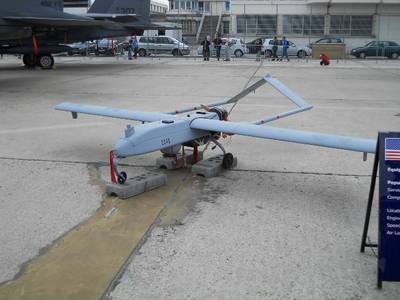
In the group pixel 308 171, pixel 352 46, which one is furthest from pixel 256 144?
pixel 352 46

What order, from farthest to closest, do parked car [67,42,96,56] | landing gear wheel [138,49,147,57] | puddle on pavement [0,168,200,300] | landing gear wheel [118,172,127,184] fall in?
1. parked car [67,42,96,56]
2. landing gear wheel [138,49,147,57]
3. landing gear wheel [118,172,127,184]
4. puddle on pavement [0,168,200,300]

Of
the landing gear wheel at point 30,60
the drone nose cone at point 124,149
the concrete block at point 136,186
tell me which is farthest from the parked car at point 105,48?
the drone nose cone at point 124,149

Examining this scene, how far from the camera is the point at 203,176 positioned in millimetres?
5816

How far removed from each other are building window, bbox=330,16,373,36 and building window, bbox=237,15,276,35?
6.09 m

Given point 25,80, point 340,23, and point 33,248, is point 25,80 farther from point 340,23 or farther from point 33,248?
point 340,23

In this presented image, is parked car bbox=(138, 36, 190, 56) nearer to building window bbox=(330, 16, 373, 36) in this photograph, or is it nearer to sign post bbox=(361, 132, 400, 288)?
building window bbox=(330, 16, 373, 36)

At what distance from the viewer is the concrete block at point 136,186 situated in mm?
5020

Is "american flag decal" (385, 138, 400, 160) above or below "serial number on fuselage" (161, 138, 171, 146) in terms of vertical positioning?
above

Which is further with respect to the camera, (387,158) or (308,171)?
(308,171)

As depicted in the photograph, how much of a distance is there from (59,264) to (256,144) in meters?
4.49

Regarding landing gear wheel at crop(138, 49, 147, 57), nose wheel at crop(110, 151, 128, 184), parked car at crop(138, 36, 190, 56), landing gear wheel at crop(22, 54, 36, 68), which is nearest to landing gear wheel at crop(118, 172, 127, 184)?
nose wheel at crop(110, 151, 128, 184)

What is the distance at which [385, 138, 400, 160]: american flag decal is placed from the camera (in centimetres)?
320

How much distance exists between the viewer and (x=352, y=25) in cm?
4756

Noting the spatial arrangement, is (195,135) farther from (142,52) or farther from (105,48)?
(105,48)
